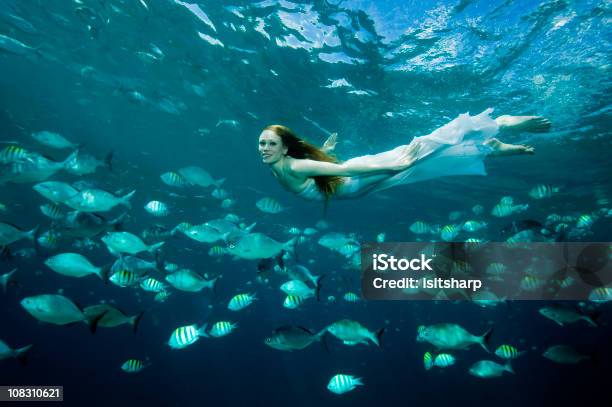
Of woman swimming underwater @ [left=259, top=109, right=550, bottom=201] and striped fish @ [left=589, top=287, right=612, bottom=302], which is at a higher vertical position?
woman swimming underwater @ [left=259, top=109, right=550, bottom=201]

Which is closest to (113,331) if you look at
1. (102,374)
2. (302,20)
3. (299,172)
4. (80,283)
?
(102,374)

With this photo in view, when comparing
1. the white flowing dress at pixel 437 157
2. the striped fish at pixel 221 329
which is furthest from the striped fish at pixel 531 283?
the striped fish at pixel 221 329

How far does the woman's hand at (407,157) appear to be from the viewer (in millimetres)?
4676

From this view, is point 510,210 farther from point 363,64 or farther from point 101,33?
point 101,33

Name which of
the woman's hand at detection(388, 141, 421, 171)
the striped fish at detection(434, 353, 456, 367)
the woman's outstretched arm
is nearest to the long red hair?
the woman's outstretched arm

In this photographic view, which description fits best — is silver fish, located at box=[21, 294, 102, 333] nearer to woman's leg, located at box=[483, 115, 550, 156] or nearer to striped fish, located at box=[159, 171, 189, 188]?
striped fish, located at box=[159, 171, 189, 188]

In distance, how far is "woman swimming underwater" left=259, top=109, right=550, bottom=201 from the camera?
4.44 metres

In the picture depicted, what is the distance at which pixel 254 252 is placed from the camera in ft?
26.7

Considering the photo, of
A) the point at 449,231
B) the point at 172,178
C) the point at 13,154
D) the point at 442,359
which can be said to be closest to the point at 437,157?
the point at 442,359

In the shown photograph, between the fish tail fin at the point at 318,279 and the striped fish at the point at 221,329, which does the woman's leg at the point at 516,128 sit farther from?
the striped fish at the point at 221,329

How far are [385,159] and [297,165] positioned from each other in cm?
126

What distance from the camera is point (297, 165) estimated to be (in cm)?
439

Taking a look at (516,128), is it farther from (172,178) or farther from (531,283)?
(172,178)

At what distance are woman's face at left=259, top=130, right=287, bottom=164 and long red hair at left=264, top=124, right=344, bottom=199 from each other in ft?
0.23
